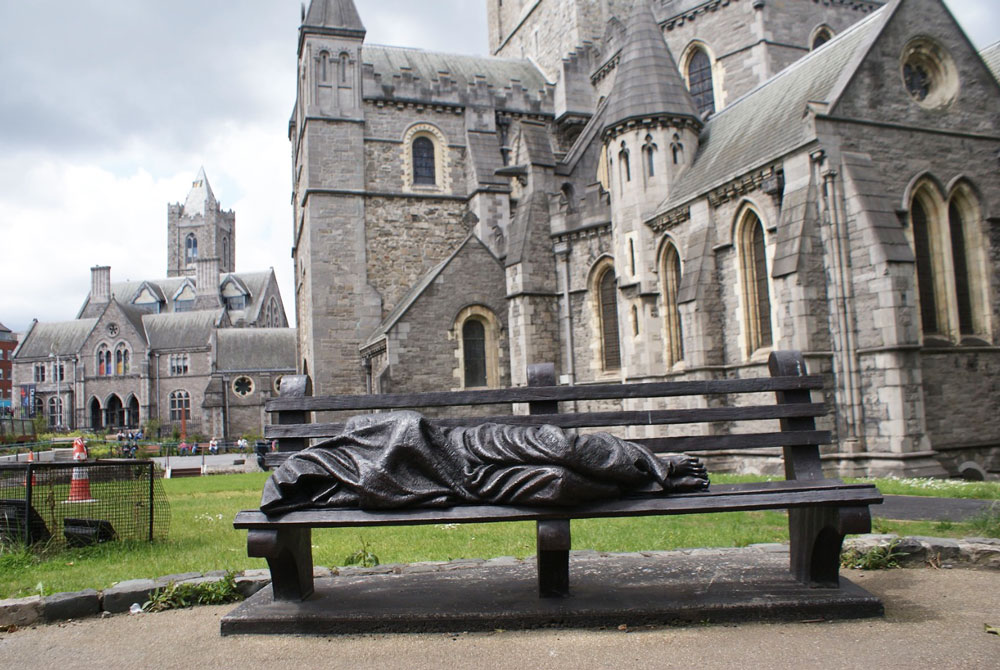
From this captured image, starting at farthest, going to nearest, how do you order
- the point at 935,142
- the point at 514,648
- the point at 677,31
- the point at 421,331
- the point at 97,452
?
the point at 97,452
the point at 677,31
the point at 421,331
the point at 935,142
the point at 514,648

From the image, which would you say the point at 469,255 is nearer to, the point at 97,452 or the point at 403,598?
the point at 403,598

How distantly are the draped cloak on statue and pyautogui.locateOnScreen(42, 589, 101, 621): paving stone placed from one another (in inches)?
59.7

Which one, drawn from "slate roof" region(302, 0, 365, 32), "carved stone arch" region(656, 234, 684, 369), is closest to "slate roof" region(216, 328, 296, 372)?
"slate roof" region(302, 0, 365, 32)

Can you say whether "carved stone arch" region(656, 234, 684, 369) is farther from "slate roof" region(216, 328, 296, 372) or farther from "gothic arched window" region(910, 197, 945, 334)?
"slate roof" region(216, 328, 296, 372)

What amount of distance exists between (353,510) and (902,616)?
9.60 feet

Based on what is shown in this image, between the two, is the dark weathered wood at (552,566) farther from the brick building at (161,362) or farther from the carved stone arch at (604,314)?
the brick building at (161,362)

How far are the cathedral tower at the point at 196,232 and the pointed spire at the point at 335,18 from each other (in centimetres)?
7317

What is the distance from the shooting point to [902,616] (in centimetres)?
399

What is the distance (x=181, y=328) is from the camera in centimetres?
6700

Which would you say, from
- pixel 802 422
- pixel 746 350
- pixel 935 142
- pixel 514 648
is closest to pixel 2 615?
pixel 514 648

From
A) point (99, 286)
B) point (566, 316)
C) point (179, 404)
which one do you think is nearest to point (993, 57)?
point (566, 316)

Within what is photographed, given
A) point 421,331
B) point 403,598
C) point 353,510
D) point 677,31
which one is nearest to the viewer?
point 353,510

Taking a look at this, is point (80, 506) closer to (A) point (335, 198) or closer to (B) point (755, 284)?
(B) point (755, 284)

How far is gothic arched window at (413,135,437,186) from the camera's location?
26188 mm
